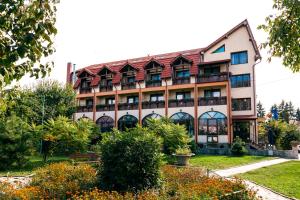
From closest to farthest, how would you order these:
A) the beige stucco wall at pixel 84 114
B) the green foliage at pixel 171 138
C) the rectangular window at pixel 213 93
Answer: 1. the green foliage at pixel 171 138
2. the rectangular window at pixel 213 93
3. the beige stucco wall at pixel 84 114

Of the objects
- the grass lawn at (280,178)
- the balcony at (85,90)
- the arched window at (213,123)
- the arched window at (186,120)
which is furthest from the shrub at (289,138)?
the balcony at (85,90)

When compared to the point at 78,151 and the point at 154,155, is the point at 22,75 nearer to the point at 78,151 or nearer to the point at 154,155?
the point at 154,155

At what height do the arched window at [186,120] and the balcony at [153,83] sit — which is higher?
the balcony at [153,83]

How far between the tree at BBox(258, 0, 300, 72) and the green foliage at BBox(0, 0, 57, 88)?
462cm

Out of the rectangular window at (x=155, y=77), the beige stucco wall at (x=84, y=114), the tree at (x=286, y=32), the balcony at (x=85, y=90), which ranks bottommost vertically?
the beige stucco wall at (x=84, y=114)

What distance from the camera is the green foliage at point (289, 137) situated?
3105 cm

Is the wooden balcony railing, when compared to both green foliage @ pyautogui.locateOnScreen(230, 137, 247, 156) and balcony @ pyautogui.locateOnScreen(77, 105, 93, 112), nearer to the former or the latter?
balcony @ pyautogui.locateOnScreen(77, 105, 93, 112)

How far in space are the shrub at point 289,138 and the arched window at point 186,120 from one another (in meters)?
10.1

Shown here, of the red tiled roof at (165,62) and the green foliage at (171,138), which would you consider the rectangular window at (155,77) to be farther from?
the green foliage at (171,138)

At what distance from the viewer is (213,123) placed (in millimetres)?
31828

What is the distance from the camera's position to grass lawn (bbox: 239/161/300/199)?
1212 cm

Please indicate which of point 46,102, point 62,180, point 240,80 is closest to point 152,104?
point 240,80

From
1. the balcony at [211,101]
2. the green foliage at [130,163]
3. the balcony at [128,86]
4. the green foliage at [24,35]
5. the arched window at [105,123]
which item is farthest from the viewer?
the arched window at [105,123]

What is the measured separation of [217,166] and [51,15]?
1820 cm
